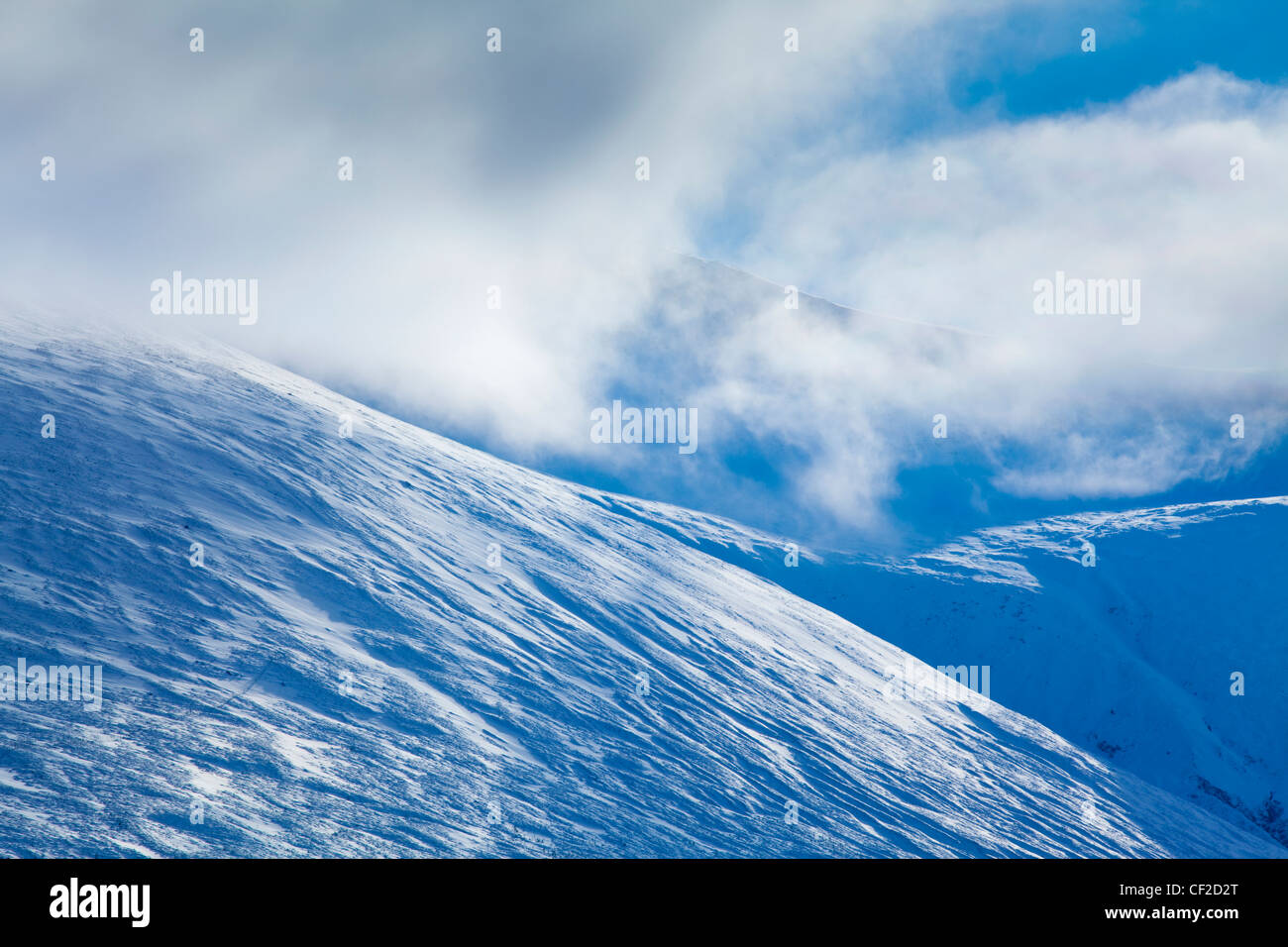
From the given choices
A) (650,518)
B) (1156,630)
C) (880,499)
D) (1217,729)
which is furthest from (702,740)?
(880,499)

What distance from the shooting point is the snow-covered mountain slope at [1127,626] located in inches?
1567

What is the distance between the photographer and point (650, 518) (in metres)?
41.7

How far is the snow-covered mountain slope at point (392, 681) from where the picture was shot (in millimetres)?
11375

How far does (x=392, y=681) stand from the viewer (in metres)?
15.5

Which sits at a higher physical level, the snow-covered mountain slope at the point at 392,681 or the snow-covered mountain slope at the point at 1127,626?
the snow-covered mountain slope at the point at 392,681

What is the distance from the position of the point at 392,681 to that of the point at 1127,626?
44083 millimetres

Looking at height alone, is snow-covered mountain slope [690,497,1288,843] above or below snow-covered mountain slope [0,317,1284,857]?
below

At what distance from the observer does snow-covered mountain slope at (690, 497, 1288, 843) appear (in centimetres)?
3981

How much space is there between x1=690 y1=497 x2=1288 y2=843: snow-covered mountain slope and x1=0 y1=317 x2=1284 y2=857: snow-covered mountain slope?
9.81m

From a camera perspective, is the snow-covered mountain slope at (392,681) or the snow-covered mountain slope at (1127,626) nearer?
the snow-covered mountain slope at (392,681)

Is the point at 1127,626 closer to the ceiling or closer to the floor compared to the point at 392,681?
closer to the floor

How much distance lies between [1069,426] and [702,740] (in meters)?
73.0

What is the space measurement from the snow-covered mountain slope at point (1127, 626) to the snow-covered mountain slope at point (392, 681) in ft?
32.2
